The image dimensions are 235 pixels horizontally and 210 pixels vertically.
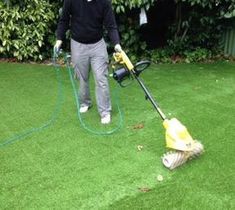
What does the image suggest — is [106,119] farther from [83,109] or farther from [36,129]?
[36,129]

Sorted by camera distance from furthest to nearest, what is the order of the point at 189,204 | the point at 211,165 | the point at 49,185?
the point at 211,165, the point at 49,185, the point at 189,204

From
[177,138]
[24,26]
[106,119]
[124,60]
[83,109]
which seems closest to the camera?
[177,138]

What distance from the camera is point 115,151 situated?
167 inches

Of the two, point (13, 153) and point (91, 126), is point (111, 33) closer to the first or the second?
point (91, 126)

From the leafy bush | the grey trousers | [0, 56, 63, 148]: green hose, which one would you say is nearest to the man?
the grey trousers

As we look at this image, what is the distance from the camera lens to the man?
451 cm

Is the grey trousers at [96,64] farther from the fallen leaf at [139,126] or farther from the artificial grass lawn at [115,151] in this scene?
the fallen leaf at [139,126]

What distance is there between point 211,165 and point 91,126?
137 centimetres

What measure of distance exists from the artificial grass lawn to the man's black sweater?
89 centimetres

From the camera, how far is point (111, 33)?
460cm

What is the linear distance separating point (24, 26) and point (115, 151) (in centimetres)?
354

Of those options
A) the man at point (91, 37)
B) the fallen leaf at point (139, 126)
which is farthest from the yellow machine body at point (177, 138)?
the man at point (91, 37)

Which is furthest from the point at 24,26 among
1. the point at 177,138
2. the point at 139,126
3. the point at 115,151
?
the point at 177,138

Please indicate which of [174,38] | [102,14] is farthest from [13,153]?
[174,38]
